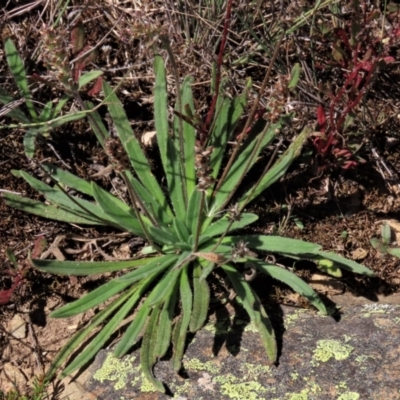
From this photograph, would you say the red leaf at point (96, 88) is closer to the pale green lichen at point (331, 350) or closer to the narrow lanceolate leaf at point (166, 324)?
the narrow lanceolate leaf at point (166, 324)

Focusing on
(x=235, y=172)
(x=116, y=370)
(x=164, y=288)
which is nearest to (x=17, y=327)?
(x=116, y=370)

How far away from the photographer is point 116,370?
284 cm

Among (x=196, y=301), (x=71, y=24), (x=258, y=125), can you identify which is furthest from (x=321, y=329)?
(x=71, y=24)

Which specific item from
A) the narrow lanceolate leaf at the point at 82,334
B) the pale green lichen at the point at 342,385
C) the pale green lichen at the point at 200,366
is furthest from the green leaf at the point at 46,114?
the pale green lichen at the point at 342,385

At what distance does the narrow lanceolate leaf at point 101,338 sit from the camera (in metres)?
2.88

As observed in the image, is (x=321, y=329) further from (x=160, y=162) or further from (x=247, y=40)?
(x=247, y=40)

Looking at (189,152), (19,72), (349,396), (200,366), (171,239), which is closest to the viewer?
(349,396)

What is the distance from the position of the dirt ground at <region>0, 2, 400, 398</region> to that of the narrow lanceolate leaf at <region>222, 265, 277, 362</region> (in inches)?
11.5

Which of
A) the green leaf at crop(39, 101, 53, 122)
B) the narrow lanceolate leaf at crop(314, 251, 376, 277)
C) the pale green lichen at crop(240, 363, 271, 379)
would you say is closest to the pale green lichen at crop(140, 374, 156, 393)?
the pale green lichen at crop(240, 363, 271, 379)

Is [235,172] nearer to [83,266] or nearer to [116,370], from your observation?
[83,266]

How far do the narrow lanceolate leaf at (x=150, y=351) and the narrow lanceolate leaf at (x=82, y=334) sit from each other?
22 centimetres

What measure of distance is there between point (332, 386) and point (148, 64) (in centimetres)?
213

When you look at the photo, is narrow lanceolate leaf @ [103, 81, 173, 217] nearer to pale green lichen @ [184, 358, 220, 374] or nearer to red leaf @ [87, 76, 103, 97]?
red leaf @ [87, 76, 103, 97]

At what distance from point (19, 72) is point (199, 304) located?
5.38 ft
